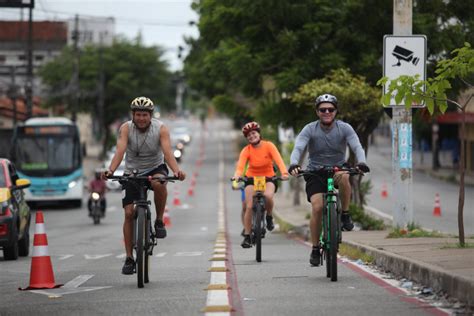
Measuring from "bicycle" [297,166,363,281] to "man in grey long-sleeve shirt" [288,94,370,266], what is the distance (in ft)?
0.46

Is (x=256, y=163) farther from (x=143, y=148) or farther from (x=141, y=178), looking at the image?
(x=141, y=178)

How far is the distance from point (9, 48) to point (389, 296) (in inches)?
3850

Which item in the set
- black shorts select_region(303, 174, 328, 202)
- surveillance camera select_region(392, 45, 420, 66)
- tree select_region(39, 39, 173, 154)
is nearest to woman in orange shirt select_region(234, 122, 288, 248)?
surveillance camera select_region(392, 45, 420, 66)

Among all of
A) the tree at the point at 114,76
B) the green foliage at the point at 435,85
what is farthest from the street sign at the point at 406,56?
the tree at the point at 114,76

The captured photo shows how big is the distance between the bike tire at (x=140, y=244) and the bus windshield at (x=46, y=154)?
30.3 metres

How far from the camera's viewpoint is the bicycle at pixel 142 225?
11.0m

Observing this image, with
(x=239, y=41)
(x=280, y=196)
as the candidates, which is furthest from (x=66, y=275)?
(x=280, y=196)

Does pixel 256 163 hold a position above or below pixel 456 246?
above

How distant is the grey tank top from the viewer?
453 inches

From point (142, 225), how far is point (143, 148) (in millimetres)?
906

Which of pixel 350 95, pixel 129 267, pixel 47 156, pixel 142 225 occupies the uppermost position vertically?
pixel 350 95

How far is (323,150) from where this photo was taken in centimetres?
1184

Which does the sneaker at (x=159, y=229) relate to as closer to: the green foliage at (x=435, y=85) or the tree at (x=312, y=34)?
the green foliage at (x=435, y=85)

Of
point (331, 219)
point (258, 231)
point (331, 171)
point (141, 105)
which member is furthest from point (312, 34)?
point (331, 219)
